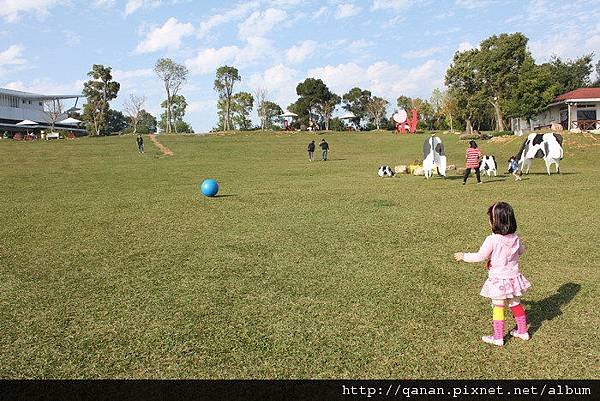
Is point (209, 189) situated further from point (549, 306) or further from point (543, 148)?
point (543, 148)

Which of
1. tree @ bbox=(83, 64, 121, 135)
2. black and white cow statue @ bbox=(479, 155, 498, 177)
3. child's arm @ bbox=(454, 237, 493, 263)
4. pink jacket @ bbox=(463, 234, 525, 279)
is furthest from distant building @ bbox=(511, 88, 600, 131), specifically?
tree @ bbox=(83, 64, 121, 135)

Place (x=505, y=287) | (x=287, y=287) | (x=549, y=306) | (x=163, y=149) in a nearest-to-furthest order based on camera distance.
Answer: (x=505, y=287), (x=549, y=306), (x=287, y=287), (x=163, y=149)

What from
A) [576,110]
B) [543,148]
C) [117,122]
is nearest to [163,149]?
[543,148]

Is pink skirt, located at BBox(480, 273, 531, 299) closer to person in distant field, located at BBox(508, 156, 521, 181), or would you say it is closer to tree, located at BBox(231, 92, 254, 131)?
person in distant field, located at BBox(508, 156, 521, 181)

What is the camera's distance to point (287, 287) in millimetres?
6207

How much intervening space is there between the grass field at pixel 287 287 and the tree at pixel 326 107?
68.9 m

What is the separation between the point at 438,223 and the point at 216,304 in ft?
19.8

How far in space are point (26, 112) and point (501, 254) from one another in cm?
9147

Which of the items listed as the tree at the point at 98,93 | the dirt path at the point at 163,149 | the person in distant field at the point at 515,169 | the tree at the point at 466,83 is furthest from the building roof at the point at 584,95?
the tree at the point at 98,93

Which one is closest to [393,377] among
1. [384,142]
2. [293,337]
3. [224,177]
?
[293,337]

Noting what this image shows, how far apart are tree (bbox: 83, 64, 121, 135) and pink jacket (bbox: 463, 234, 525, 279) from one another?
8251 centimetres

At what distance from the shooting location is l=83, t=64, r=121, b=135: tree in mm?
77938

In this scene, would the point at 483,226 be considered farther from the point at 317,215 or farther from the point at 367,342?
the point at 367,342

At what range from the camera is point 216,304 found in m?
5.67
